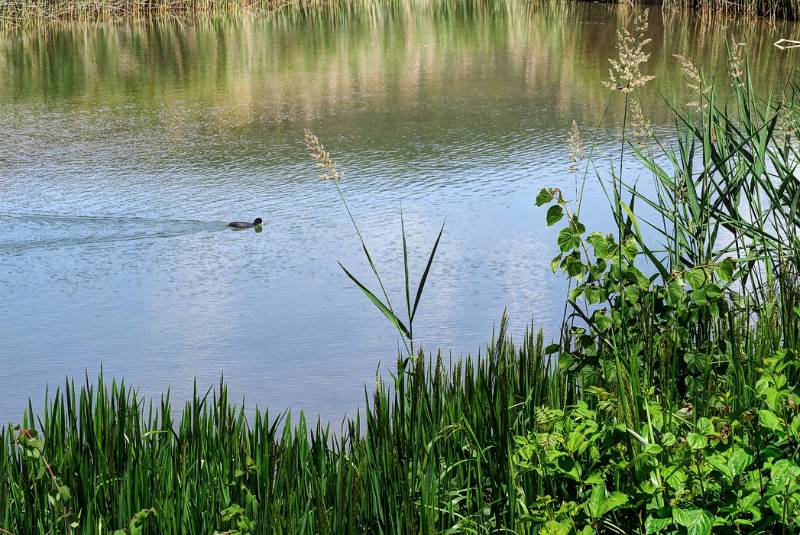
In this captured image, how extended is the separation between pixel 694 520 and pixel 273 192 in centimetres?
448

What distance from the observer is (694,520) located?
153 cm

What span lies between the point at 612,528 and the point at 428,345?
1884 mm

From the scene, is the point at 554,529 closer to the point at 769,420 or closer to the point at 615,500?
the point at 615,500

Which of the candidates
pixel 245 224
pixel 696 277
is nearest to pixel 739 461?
pixel 696 277

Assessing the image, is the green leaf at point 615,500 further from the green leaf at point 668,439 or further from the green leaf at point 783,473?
the green leaf at point 783,473

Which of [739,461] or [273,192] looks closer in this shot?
[739,461]

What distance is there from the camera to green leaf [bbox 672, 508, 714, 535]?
1526mm

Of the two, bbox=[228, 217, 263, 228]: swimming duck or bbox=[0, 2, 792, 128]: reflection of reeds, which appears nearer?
bbox=[228, 217, 263, 228]: swimming duck

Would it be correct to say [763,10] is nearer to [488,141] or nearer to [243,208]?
[488,141]

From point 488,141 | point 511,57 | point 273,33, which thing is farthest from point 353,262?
point 273,33

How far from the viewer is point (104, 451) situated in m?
2.15

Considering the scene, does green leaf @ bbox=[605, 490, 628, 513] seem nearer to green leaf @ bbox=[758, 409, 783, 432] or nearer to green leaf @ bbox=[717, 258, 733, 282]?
green leaf @ bbox=[758, 409, 783, 432]

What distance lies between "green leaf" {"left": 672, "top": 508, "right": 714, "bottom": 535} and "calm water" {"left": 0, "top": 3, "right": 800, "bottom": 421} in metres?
1.81

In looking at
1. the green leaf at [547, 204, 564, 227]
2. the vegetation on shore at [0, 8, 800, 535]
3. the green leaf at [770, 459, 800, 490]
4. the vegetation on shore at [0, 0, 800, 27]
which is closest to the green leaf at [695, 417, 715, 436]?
the vegetation on shore at [0, 8, 800, 535]
